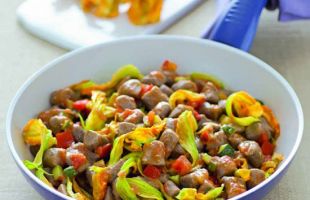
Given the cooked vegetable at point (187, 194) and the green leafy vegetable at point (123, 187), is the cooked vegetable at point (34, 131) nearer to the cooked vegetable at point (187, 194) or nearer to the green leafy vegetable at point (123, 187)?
the green leafy vegetable at point (123, 187)

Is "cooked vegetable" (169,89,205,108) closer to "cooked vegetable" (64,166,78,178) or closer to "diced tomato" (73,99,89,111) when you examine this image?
"diced tomato" (73,99,89,111)

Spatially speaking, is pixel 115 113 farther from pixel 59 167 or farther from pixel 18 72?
pixel 18 72

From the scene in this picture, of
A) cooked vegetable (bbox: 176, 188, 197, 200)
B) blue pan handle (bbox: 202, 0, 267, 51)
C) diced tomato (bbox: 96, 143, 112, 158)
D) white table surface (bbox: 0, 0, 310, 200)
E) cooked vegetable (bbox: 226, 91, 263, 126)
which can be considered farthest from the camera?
blue pan handle (bbox: 202, 0, 267, 51)

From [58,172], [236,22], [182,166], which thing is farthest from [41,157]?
[236,22]

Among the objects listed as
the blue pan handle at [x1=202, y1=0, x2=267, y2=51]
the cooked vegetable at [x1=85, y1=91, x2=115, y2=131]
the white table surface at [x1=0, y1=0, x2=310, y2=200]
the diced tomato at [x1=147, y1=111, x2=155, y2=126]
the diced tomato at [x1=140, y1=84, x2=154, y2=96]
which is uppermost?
the blue pan handle at [x1=202, y1=0, x2=267, y2=51]

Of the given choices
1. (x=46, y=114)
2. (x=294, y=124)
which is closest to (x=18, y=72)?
(x=46, y=114)

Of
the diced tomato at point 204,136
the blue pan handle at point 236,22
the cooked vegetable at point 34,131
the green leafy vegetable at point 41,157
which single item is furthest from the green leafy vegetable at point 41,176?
the blue pan handle at point 236,22

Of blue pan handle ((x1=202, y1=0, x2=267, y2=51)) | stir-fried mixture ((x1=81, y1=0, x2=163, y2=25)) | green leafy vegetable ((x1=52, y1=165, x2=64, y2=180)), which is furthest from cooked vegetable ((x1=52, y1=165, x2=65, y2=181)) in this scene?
stir-fried mixture ((x1=81, y1=0, x2=163, y2=25))
